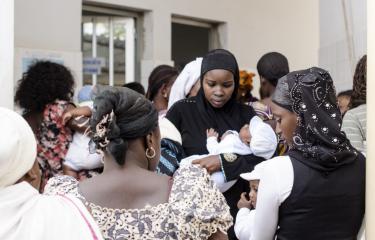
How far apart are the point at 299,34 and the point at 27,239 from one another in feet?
24.6

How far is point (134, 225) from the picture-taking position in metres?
1.99

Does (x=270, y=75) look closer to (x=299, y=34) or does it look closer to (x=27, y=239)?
(x=27, y=239)

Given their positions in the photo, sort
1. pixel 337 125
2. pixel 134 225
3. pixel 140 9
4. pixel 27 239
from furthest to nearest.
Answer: pixel 140 9 → pixel 337 125 → pixel 134 225 → pixel 27 239

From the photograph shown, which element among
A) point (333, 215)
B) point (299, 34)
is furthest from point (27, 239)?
point (299, 34)

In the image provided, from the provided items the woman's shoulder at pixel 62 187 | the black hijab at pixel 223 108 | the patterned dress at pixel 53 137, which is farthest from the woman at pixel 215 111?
the woman's shoulder at pixel 62 187

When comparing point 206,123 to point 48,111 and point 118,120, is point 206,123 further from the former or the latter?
point 118,120

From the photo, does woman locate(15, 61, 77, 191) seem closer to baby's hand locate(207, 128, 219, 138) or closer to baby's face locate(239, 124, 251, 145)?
baby's hand locate(207, 128, 219, 138)

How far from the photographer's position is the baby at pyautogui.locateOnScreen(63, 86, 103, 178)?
3.75 metres

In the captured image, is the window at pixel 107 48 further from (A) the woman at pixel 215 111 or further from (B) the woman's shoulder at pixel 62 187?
(B) the woman's shoulder at pixel 62 187

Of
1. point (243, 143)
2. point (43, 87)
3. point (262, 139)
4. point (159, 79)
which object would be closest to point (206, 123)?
point (243, 143)

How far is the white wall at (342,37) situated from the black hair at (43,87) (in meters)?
3.20

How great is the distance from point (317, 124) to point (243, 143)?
1.05 meters

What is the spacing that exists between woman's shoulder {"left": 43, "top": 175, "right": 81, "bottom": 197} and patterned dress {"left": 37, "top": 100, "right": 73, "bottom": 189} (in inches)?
67.7

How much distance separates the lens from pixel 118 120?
204cm
